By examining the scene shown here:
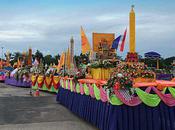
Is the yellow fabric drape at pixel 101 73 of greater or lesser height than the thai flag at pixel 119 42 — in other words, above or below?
below

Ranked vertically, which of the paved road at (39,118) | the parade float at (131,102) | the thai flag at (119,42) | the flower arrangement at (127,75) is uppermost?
the thai flag at (119,42)

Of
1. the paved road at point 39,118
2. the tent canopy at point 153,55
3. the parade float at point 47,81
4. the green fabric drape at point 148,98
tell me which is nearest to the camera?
the green fabric drape at point 148,98

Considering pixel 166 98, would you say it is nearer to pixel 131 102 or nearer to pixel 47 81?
pixel 131 102

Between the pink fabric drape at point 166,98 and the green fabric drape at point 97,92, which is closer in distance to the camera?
the pink fabric drape at point 166,98

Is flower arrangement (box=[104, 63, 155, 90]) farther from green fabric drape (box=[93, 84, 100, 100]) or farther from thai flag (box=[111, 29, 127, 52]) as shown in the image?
thai flag (box=[111, 29, 127, 52])

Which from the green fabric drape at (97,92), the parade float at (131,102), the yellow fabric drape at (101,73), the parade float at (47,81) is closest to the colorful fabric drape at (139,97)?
the parade float at (131,102)

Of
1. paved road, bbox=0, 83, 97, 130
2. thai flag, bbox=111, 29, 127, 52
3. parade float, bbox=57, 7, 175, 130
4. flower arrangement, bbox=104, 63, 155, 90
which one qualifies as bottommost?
paved road, bbox=0, 83, 97, 130

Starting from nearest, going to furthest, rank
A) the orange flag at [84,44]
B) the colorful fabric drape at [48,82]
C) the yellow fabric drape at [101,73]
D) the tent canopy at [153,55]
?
the yellow fabric drape at [101,73], the orange flag at [84,44], the colorful fabric drape at [48,82], the tent canopy at [153,55]

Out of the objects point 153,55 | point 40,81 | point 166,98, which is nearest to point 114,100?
point 166,98

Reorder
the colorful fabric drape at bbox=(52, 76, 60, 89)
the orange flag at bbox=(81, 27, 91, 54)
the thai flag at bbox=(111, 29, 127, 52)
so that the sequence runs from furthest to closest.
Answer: the colorful fabric drape at bbox=(52, 76, 60, 89) < the orange flag at bbox=(81, 27, 91, 54) < the thai flag at bbox=(111, 29, 127, 52)

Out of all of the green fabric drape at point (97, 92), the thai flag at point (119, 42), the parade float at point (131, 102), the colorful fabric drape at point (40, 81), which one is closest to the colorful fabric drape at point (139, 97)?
the parade float at point (131, 102)

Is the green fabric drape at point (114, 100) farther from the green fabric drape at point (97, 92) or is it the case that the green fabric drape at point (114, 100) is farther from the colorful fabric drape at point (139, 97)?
the green fabric drape at point (97, 92)

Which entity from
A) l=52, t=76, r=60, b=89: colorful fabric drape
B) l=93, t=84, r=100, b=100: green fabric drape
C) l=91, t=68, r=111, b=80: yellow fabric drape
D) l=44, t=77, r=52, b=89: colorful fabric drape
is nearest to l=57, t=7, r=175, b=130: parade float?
l=93, t=84, r=100, b=100: green fabric drape

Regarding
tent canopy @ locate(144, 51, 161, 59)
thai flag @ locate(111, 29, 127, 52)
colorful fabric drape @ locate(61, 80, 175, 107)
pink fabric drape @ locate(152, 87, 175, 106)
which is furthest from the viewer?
tent canopy @ locate(144, 51, 161, 59)
